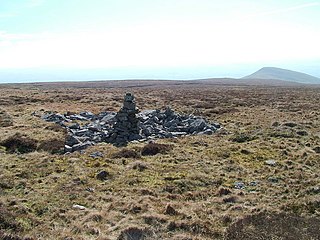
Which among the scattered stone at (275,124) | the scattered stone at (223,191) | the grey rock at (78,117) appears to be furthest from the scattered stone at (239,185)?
the grey rock at (78,117)

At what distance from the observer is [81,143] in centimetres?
2130

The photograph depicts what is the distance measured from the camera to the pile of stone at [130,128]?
22.7 metres

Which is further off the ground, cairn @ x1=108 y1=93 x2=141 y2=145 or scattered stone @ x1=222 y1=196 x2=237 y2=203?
cairn @ x1=108 y1=93 x2=141 y2=145

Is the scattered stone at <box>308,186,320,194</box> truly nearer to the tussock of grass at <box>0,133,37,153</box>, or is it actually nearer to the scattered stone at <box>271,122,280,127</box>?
the tussock of grass at <box>0,133,37,153</box>

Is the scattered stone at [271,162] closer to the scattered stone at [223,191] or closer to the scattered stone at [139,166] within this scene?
the scattered stone at [223,191]

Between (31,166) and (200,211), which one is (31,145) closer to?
(31,166)

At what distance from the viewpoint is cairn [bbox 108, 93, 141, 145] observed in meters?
23.1

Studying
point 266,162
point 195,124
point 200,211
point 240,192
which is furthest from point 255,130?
point 200,211

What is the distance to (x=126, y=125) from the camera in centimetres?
2389

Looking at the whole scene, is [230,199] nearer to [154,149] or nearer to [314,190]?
[314,190]

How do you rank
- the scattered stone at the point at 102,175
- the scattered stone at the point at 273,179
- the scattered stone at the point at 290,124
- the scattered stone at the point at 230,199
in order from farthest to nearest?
the scattered stone at the point at 290,124 < the scattered stone at the point at 102,175 < the scattered stone at the point at 273,179 < the scattered stone at the point at 230,199

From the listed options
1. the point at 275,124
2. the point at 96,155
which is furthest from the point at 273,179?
the point at 275,124

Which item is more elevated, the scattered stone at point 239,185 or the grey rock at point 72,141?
the grey rock at point 72,141

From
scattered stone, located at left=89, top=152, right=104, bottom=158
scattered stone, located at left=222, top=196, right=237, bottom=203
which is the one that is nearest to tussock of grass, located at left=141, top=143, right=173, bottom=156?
scattered stone, located at left=89, top=152, right=104, bottom=158
